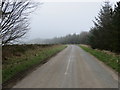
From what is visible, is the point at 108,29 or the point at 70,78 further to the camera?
the point at 108,29

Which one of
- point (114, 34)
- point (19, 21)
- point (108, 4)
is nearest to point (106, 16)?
point (108, 4)

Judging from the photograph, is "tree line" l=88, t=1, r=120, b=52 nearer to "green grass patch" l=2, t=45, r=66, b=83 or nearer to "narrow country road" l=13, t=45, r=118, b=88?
"green grass patch" l=2, t=45, r=66, b=83

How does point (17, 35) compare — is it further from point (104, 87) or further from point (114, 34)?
point (114, 34)

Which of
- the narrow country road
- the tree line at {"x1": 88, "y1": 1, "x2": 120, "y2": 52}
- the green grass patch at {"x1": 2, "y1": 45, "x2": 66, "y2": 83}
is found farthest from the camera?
the tree line at {"x1": 88, "y1": 1, "x2": 120, "y2": 52}

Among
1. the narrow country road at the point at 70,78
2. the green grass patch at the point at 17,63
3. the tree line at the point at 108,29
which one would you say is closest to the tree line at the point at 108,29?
the tree line at the point at 108,29

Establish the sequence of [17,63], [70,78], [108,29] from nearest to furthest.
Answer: [70,78], [17,63], [108,29]

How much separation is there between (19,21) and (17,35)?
1.10 metres

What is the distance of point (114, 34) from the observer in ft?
106

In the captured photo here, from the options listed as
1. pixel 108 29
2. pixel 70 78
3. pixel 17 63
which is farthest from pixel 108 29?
pixel 70 78

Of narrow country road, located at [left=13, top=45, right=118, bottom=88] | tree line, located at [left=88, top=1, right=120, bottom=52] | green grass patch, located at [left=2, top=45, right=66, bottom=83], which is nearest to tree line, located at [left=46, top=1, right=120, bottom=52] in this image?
tree line, located at [left=88, top=1, right=120, bottom=52]

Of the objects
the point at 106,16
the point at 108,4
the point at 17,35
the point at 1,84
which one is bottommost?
the point at 1,84

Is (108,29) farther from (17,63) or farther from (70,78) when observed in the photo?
(70,78)

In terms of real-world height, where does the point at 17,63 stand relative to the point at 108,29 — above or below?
below

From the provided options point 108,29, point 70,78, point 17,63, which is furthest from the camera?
point 108,29
